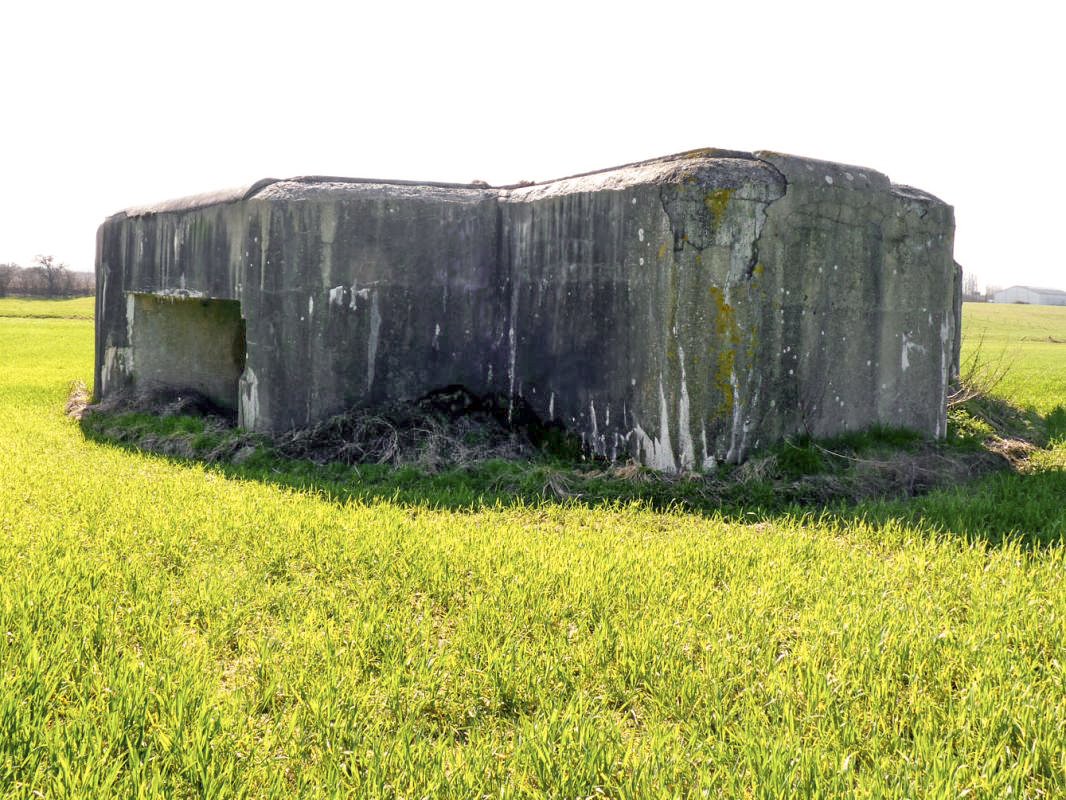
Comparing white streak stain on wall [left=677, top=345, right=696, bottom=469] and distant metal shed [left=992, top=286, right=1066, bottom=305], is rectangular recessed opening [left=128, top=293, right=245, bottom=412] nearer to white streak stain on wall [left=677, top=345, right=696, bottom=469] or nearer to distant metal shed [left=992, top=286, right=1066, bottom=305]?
white streak stain on wall [left=677, top=345, right=696, bottom=469]

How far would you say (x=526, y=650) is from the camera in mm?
2764

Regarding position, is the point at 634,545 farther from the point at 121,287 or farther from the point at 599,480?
the point at 121,287

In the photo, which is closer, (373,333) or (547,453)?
(547,453)

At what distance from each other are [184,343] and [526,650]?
21.4ft

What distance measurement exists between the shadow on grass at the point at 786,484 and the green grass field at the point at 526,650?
2.7 inches

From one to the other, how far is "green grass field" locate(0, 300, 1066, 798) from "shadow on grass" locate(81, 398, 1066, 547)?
0.22 feet

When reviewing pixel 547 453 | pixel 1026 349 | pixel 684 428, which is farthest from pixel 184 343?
pixel 1026 349

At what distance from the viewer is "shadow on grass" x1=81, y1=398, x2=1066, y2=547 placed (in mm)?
4496

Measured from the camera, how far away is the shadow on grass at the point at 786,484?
14.8ft

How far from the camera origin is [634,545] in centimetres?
394

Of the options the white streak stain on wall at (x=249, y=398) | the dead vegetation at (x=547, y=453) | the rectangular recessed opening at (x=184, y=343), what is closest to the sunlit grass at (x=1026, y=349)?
the dead vegetation at (x=547, y=453)

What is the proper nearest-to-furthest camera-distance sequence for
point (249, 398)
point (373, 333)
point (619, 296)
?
point (619, 296)
point (373, 333)
point (249, 398)

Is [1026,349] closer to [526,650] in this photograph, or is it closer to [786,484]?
[786,484]

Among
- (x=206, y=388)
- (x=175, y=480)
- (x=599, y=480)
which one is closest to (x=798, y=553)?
(x=599, y=480)
